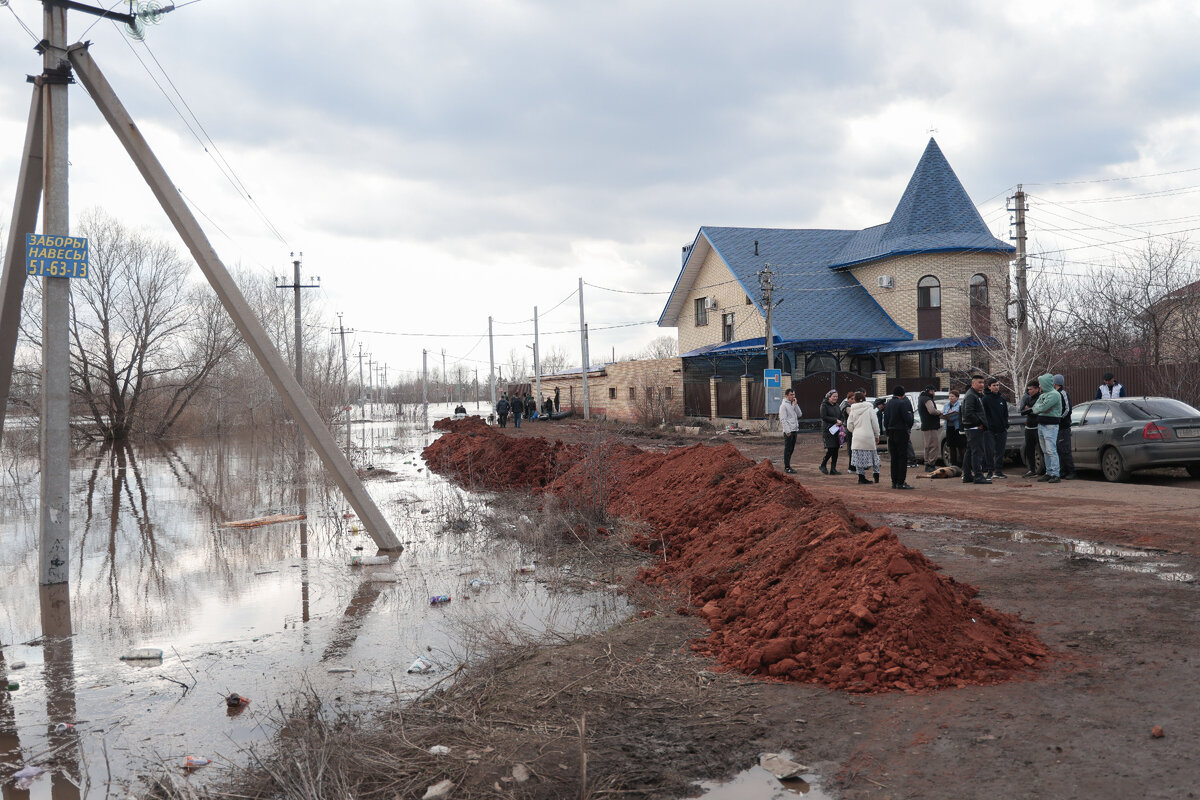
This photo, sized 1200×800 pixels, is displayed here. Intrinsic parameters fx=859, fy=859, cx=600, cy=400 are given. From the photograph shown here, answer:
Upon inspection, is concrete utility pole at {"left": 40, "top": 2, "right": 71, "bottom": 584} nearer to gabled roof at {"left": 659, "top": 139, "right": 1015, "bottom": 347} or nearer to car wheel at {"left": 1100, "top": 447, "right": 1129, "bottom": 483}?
car wheel at {"left": 1100, "top": 447, "right": 1129, "bottom": 483}

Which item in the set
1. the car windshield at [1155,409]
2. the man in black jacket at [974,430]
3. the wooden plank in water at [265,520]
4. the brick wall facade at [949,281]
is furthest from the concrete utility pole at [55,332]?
the brick wall facade at [949,281]

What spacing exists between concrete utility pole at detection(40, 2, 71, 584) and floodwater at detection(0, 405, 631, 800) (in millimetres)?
528

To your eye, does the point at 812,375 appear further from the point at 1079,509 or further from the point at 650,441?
the point at 1079,509

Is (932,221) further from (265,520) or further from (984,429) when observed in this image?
(265,520)

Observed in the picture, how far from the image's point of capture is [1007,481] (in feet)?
47.4

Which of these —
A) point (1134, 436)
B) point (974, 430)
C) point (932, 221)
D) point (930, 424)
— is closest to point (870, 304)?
point (932, 221)

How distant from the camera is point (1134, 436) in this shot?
43.6 feet

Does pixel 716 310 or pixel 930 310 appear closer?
pixel 930 310

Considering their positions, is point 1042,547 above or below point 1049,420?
below

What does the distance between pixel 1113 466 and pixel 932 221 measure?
24078 millimetres

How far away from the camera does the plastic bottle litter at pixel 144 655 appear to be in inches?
245

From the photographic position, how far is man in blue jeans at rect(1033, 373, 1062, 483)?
1336 centimetres

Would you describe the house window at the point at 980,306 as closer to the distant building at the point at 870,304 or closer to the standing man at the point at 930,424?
the distant building at the point at 870,304

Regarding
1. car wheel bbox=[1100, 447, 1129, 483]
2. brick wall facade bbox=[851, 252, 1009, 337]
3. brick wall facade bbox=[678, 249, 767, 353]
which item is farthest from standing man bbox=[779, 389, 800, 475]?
brick wall facade bbox=[851, 252, 1009, 337]
